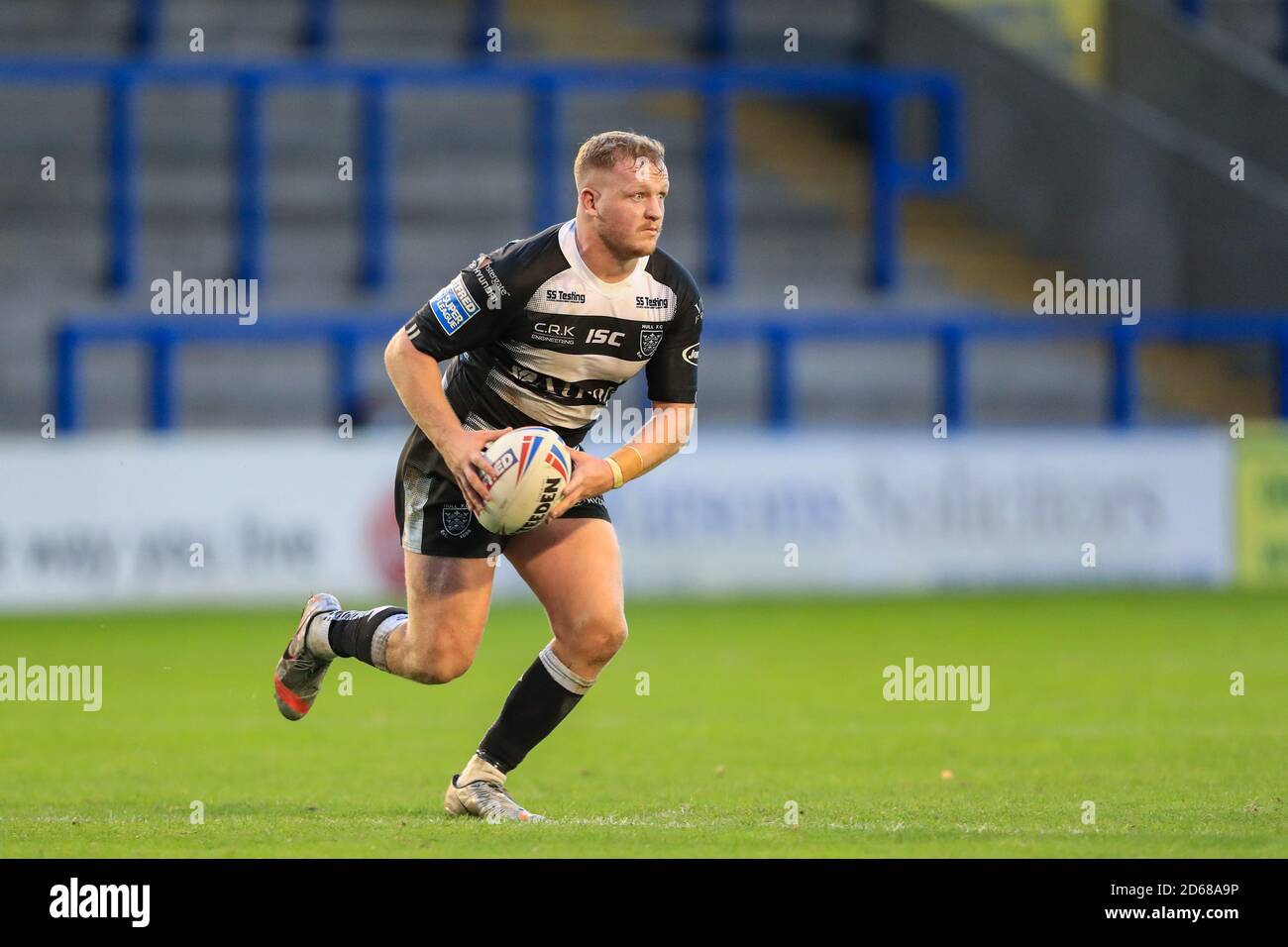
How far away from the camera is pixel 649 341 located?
7.04m

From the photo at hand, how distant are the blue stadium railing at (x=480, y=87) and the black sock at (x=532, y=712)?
1394 centimetres

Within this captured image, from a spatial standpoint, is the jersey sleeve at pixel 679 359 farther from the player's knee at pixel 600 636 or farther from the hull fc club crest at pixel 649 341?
the player's knee at pixel 600 636

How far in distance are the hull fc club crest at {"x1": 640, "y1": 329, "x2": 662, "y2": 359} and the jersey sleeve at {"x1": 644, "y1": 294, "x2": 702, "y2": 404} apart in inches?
1.6

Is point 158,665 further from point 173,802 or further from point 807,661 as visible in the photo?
point 173,802

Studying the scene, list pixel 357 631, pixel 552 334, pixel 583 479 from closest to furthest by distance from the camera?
pixel 583 479 → pixel 552 334 → pixel 357 631

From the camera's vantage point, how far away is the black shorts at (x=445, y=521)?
707 cm

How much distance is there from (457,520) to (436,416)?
42 centimetres

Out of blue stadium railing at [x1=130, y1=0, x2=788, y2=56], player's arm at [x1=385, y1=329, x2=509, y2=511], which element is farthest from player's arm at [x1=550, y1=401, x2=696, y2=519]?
blue stadium railing at [x1=130, y1=0, x2=788, y2=56]

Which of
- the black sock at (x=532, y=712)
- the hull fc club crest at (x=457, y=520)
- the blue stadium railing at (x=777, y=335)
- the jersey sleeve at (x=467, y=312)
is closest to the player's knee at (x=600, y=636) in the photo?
the black sock at (x=532, y=712)

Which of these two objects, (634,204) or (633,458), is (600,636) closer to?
(633,458)

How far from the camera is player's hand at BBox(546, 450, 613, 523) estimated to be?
6.79m

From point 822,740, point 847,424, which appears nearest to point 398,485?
point 822,740

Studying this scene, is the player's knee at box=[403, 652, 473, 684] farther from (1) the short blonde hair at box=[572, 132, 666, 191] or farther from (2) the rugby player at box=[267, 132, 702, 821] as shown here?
(1) the short blonde hair at box=[572, 132, 666, 191]

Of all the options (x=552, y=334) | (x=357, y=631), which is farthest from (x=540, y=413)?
(x=357, y=631)
